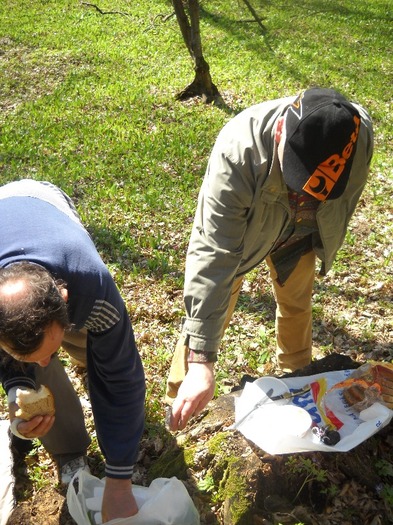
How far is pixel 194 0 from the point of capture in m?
7.94

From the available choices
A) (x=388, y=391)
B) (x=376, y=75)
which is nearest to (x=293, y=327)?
(x=388, y=391)

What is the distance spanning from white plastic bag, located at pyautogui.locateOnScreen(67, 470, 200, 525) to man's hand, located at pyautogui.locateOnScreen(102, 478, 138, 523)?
A: 3 cm

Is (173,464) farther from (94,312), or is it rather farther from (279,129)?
(279,129)

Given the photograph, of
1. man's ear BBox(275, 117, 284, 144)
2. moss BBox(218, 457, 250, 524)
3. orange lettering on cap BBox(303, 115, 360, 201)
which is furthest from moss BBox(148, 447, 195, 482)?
man's ear BBox(275, 117, 284, 144)

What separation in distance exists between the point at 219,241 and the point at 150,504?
1.21 meters

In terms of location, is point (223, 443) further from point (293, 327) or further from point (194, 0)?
point (194, 0)

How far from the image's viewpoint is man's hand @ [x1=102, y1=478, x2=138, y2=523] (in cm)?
234

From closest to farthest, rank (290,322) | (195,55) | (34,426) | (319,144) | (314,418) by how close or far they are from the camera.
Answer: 1. (319,144)
2. (34,426)
3. (314,418)
4. (290,322)
5. (195,55)

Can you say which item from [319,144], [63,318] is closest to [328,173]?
[319,144]

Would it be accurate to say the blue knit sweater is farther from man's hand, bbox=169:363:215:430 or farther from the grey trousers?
the grey trousers

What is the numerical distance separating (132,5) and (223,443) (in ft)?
47.2

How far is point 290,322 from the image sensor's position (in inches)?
131

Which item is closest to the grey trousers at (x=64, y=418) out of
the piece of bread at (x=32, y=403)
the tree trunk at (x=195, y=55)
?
the piece of bread at (x=32, y=403)

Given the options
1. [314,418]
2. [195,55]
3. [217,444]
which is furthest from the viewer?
[195,55]
